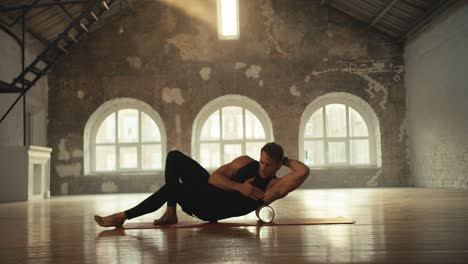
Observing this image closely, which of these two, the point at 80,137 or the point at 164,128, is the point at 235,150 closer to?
the point at 164,128

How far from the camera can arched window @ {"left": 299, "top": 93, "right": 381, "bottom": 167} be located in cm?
1491

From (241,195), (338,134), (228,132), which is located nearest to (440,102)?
(338,134)

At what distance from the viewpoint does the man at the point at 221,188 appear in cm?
407

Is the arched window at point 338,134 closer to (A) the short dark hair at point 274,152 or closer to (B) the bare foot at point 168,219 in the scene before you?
(B) the bare foot at point 168,219

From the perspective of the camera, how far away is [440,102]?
472 inches

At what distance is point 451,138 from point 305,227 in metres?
8.45

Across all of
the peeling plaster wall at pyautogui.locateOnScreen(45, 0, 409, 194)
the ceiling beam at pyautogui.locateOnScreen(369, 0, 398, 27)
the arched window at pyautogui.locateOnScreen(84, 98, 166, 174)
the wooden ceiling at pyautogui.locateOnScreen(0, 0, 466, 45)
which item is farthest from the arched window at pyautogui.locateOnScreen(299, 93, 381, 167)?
the arched window at pyautogui.locateOnScreen(84, 98, 166, 174)

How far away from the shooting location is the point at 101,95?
1458 centimetres

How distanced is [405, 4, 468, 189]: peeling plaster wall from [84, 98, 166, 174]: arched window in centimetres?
689

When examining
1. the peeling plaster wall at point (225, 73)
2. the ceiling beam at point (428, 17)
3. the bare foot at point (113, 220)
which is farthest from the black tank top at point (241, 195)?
the peeling plaster wall at point (225, 73)

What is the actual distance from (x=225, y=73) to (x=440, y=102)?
557 centimetres

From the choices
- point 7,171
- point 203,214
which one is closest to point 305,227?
point 203,214

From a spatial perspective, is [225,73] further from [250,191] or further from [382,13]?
[250,191]

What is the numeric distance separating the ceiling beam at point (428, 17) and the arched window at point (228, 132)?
4412 millimetres
